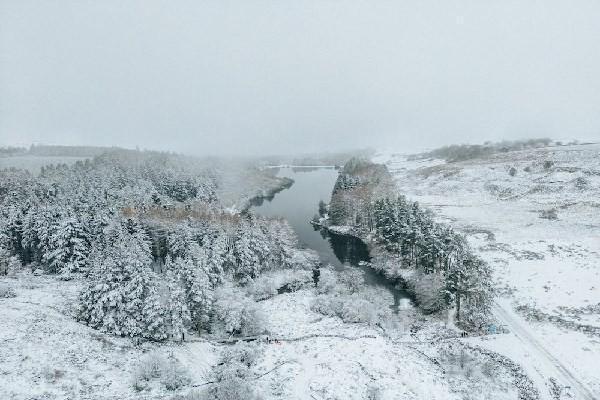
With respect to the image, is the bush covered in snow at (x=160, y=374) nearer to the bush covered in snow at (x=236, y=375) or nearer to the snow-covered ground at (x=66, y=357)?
the snow-covered ground at (x=66, y=357)

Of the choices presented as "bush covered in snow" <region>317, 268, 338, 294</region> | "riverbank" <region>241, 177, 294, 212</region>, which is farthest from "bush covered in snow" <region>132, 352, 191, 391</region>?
"riverbank" <region>241, 177, 294, 212</region>

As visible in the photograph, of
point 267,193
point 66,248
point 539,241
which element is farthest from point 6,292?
point 267,193

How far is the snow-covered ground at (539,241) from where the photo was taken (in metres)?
40.8

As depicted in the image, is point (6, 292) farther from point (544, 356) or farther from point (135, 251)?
point (544, 356)

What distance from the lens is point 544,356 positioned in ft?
132

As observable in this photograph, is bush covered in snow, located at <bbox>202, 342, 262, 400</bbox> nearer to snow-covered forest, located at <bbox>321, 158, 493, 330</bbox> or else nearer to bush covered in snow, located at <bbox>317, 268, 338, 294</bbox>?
bush covered in snow, located at <bbox>317, 268, 338, 294</bbox>

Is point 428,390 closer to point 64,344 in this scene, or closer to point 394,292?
point 394,292

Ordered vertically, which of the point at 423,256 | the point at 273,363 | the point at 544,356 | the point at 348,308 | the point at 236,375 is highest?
the point at 423,256

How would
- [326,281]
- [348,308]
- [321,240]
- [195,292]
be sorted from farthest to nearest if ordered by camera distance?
[321,240]
[326,281]
[348,308]
[195,292]

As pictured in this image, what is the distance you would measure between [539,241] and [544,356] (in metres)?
40.2

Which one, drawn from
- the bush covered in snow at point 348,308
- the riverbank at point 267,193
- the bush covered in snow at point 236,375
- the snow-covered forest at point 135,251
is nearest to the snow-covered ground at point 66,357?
the bush covered in snow at point 236,375

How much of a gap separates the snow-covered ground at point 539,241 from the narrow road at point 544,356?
3.6 inches

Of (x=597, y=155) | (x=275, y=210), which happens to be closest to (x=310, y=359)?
(x=275, y=210)

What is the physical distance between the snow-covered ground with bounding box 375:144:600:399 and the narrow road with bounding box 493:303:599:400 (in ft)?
0.30
